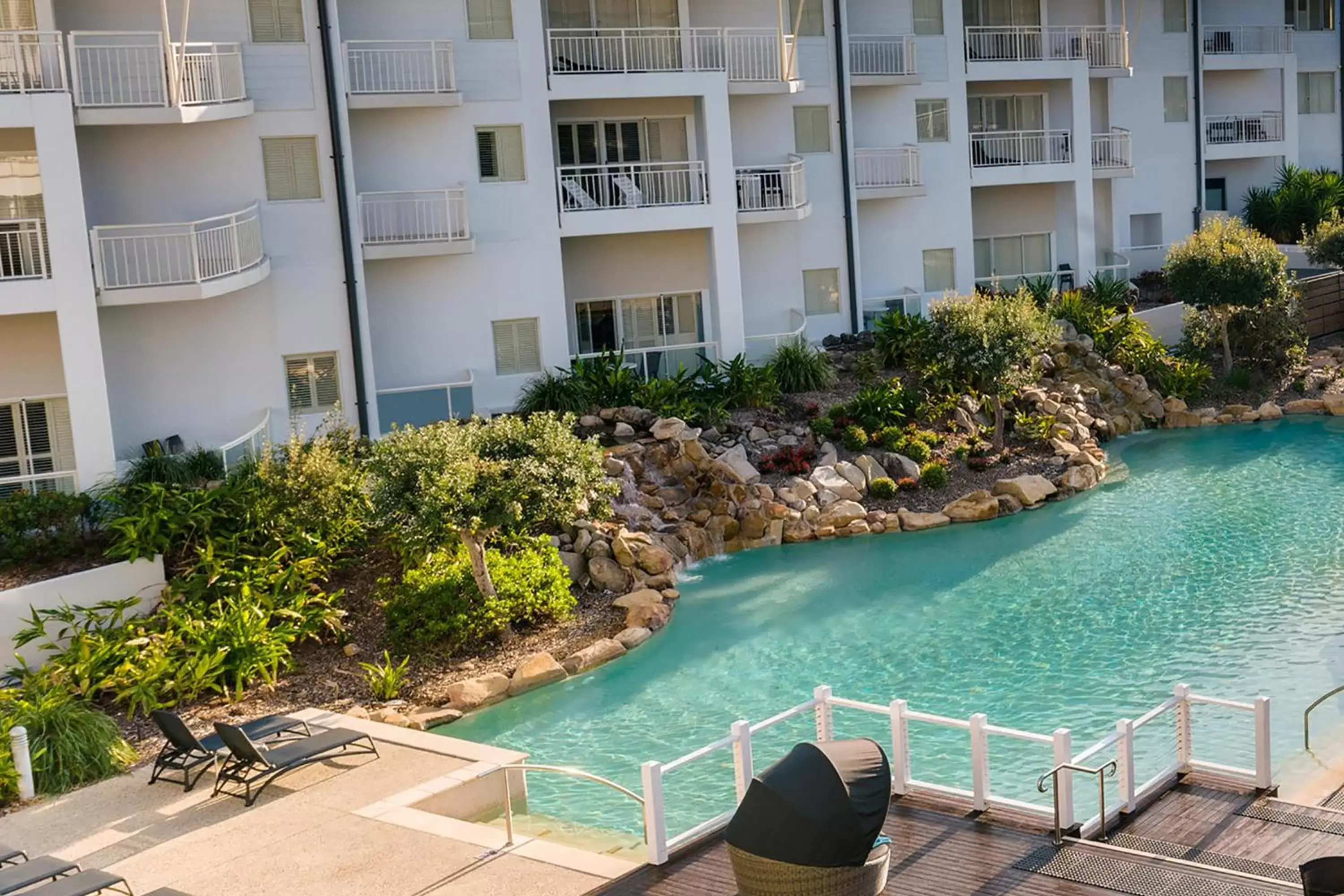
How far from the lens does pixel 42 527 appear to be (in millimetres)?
22281

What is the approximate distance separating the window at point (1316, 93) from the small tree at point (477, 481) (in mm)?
34188

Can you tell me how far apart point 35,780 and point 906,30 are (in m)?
27.6

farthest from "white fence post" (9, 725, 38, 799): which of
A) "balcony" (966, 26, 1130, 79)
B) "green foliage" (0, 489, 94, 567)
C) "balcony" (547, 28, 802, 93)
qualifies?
"balcony" (966, 26, 1130, 79)

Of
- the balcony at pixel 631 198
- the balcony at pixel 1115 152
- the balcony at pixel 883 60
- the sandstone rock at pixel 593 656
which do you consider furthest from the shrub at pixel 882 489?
the balcony at pixel 1115 152

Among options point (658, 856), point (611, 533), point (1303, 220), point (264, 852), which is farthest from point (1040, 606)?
point (1303, 220)

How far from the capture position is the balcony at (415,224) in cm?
2866

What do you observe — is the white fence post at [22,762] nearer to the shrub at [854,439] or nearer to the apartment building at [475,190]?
the apartment building at [475,190]

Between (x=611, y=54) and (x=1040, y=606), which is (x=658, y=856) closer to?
(x=1040, y=606)

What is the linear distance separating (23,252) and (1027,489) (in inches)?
710

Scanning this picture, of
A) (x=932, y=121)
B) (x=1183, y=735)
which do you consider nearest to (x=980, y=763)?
(x=1183, y=735)

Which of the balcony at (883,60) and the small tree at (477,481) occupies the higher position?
the balcony at (883,60)

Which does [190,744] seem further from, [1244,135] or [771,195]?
[1244,135]

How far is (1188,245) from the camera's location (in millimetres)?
34062

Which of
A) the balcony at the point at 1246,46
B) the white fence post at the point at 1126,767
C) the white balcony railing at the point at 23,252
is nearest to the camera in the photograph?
the white fence post at the point at 1126,767
